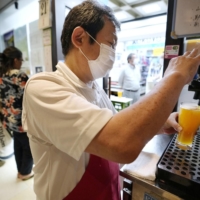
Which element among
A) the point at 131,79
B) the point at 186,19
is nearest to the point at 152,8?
the point at 131,79

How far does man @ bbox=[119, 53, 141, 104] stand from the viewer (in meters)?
3.66

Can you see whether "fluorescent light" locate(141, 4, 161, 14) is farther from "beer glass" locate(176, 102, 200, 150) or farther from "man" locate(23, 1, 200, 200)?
"beer glass" locate(176, 102, 200, 150)

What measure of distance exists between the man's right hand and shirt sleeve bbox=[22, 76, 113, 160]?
11.2 inches

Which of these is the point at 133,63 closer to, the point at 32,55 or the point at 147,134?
the point at 32,55

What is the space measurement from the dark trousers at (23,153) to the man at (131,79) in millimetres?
2533

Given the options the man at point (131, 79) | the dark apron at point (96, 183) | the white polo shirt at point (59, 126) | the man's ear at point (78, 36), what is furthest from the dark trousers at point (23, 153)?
the man at point (131, 79)

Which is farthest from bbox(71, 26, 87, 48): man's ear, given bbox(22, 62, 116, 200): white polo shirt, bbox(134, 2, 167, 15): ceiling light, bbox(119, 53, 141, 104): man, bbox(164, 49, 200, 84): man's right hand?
bbox(119, 53, 141, 104): man

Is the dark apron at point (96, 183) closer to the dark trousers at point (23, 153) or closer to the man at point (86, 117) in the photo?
the man at point (86, 117)

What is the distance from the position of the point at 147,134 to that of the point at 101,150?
139 millimetres

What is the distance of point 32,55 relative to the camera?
2.21 m

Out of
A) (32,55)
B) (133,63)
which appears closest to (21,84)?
(32,55)

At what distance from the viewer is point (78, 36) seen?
0.65m

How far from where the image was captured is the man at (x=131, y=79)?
366 cm

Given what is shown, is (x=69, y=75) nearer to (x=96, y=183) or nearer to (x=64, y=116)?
(x=64, y=116)
